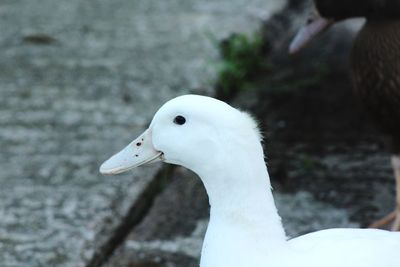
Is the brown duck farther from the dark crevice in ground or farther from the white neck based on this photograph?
the white neck

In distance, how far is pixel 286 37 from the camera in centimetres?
564

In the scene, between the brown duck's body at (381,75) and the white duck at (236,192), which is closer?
the white duck at (236,192)

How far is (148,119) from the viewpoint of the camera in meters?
4.52

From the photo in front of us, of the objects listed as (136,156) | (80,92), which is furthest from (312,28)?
(136,156)

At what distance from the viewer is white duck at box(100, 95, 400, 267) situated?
242 cm

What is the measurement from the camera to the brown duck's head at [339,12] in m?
3.68

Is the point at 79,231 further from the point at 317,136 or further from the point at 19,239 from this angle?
the point at 317,136

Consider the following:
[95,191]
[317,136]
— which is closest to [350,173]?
[317,136]

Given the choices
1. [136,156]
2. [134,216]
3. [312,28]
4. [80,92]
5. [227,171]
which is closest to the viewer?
[227,171]

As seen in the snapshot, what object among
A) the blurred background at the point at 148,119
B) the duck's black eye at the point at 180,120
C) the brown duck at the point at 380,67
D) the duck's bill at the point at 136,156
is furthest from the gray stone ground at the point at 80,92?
the duck's black eye at the point at 180,120

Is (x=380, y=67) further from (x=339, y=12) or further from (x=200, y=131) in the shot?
(x=200, y=131)

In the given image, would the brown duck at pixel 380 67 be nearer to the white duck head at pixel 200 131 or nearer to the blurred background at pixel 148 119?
the blurred background at pixel 148 119

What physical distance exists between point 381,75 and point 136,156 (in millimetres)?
1326

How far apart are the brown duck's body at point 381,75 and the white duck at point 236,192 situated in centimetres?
112
